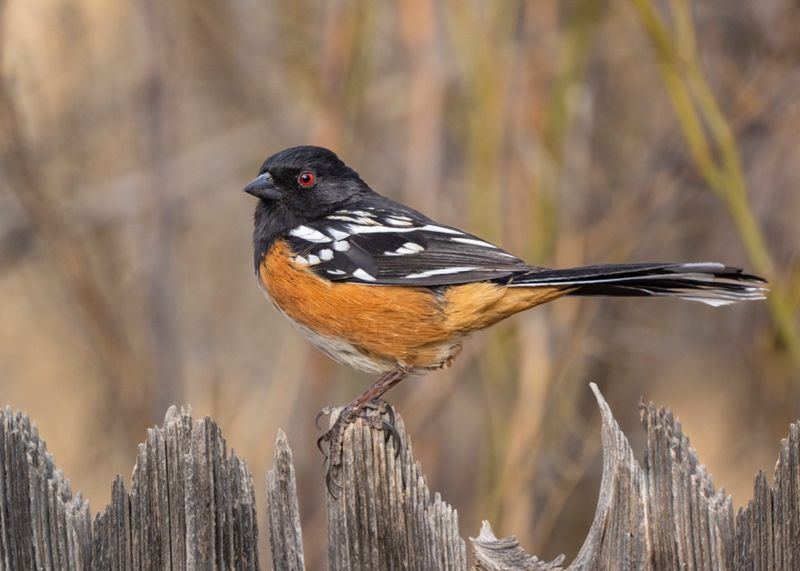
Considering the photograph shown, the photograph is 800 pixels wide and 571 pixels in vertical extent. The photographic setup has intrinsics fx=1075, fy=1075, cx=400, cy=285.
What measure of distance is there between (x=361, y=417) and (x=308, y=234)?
1.23 m

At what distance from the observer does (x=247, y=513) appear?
Result: 193 centimetres

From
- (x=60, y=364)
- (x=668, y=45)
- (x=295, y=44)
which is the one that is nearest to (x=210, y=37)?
(x=295, y=44)

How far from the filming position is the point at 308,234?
3.43 metres

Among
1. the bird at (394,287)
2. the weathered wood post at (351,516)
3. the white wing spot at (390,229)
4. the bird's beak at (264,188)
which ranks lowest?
the weathered wood post at (351,516)

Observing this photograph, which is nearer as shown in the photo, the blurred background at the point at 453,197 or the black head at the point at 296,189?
the black head at the point at 296,189

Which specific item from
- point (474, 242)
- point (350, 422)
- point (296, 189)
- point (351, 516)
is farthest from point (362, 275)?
point (351, 516)

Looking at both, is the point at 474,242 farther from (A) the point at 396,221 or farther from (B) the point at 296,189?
(B) the point at 296,189

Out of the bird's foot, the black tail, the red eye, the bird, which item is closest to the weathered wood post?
the bird's foot

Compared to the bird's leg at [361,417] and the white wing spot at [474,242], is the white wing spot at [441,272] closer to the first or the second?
the white wing spot at [474,242]

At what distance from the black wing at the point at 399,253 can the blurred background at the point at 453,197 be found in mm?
459

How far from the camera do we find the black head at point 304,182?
11.6 ft

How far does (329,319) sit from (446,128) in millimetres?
1578

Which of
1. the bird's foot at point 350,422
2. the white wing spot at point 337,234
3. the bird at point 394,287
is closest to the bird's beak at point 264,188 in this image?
the bird at point 394,287

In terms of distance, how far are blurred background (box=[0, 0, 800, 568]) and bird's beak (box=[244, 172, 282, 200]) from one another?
31cm
